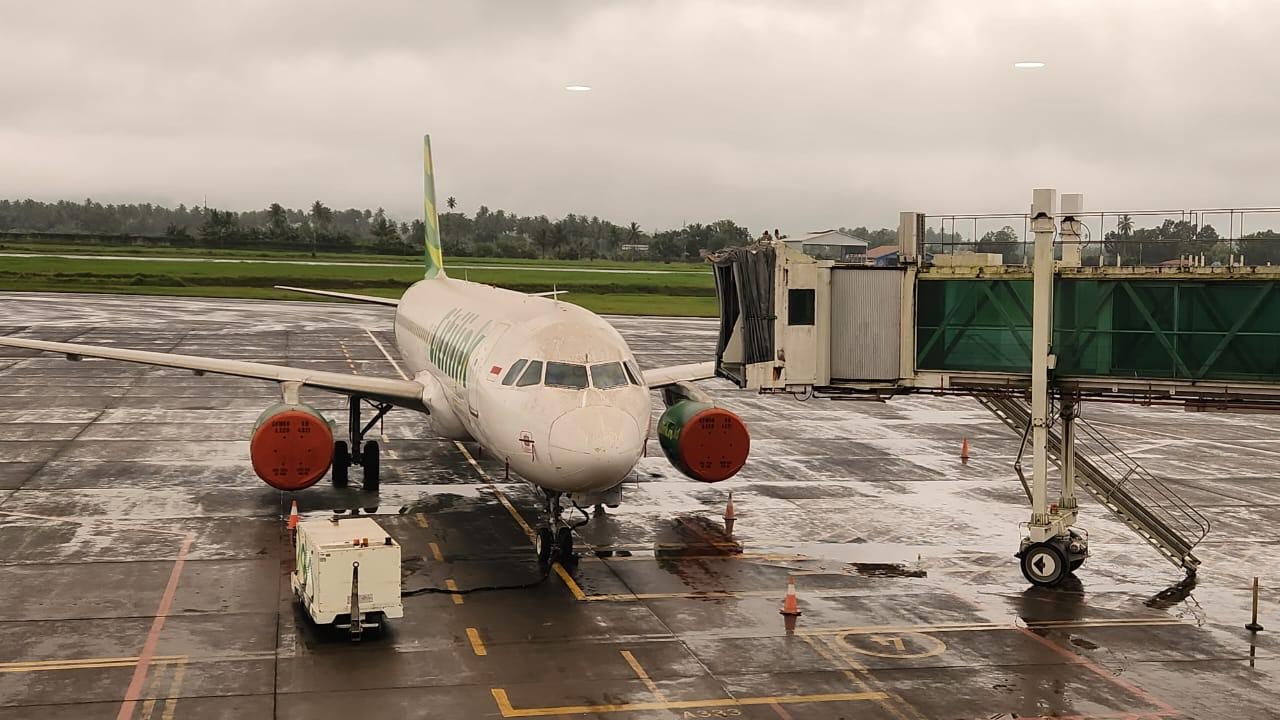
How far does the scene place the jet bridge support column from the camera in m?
23.9

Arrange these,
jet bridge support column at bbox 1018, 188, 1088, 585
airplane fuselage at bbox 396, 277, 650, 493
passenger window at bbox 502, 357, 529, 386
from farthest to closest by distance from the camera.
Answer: passenger window at bbox 502, 357, 529, 386 → jet bridge support column at bbox 1018, 188, 1088, 585 → airplane fuselage at bbox 396, 277, 650, 493

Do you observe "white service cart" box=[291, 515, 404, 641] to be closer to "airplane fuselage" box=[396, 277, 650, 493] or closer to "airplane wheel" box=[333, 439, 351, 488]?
"airplane fuselage" box=[396, 277, 650, 493]

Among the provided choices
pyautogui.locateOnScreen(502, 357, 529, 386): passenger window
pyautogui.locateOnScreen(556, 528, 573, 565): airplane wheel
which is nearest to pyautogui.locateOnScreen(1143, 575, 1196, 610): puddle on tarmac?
pyautogui.locateOnScreen(556, 528, 573, 565): airplane wheel

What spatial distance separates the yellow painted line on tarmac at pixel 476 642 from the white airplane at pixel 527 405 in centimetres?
323

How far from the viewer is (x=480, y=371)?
87.1 ft

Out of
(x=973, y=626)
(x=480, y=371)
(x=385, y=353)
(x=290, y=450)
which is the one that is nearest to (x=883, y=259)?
(x=973, y=626)

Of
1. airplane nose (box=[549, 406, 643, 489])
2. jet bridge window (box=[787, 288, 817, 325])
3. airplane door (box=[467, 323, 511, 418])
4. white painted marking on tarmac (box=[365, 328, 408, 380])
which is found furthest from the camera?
white painted marking on tarmac (box=[365, 328, 408, 380])

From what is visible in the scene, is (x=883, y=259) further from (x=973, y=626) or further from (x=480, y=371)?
(x=480, y=371)

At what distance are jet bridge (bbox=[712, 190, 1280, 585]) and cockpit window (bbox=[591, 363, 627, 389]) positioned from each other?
2.75 metres

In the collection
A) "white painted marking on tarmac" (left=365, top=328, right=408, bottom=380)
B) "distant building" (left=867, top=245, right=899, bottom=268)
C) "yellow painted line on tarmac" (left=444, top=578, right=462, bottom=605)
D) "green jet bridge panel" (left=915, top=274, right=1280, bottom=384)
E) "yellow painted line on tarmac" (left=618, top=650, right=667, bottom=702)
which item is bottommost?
"yellow painted line on tarmac" (left=618, top=650, right=667, bottom=702)

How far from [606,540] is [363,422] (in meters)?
20.3

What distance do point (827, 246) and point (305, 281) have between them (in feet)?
363

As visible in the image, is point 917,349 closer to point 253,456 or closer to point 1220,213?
point 1220,213

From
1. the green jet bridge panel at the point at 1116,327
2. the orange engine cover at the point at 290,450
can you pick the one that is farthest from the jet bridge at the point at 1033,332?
the orange engine cover at the point at 290,450
